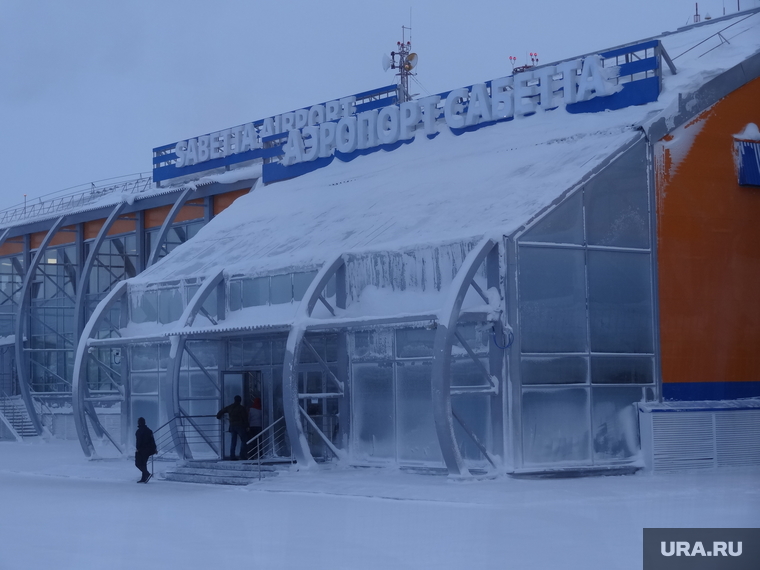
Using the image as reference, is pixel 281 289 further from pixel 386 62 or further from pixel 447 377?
pixel 386 62

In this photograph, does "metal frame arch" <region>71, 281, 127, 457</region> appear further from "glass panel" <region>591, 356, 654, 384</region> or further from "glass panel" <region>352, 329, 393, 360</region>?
"glass panel" <region>591, 356, 654, 384</region>

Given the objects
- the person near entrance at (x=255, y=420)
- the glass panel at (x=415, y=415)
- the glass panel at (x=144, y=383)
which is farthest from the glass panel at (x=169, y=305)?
the glass panel at (x=415, y=415)

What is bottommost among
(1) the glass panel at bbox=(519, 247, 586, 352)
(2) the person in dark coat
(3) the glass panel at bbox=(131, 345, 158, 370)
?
(2) the person in dark coat

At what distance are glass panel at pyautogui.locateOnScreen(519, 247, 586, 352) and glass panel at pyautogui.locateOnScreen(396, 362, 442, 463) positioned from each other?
2.47 metres

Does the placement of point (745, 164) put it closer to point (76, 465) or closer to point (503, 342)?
point (503, 342)

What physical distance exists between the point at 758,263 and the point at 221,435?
40.7 ft

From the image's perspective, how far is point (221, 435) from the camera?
25.3 metres

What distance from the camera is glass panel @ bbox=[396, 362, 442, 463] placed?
2233cm

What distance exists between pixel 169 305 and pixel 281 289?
4.43m

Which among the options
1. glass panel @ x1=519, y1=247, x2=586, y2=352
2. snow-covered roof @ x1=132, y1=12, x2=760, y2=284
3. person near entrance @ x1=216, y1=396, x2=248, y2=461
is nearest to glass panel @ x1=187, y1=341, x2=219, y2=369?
snow-covered roof @ x1=132, y1=12, x2=760, y2=284

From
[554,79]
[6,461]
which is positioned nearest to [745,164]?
[554,79]

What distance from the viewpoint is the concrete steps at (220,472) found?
22453 millimetres

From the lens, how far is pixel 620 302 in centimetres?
2230

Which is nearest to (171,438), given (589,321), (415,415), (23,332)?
(415,415)
